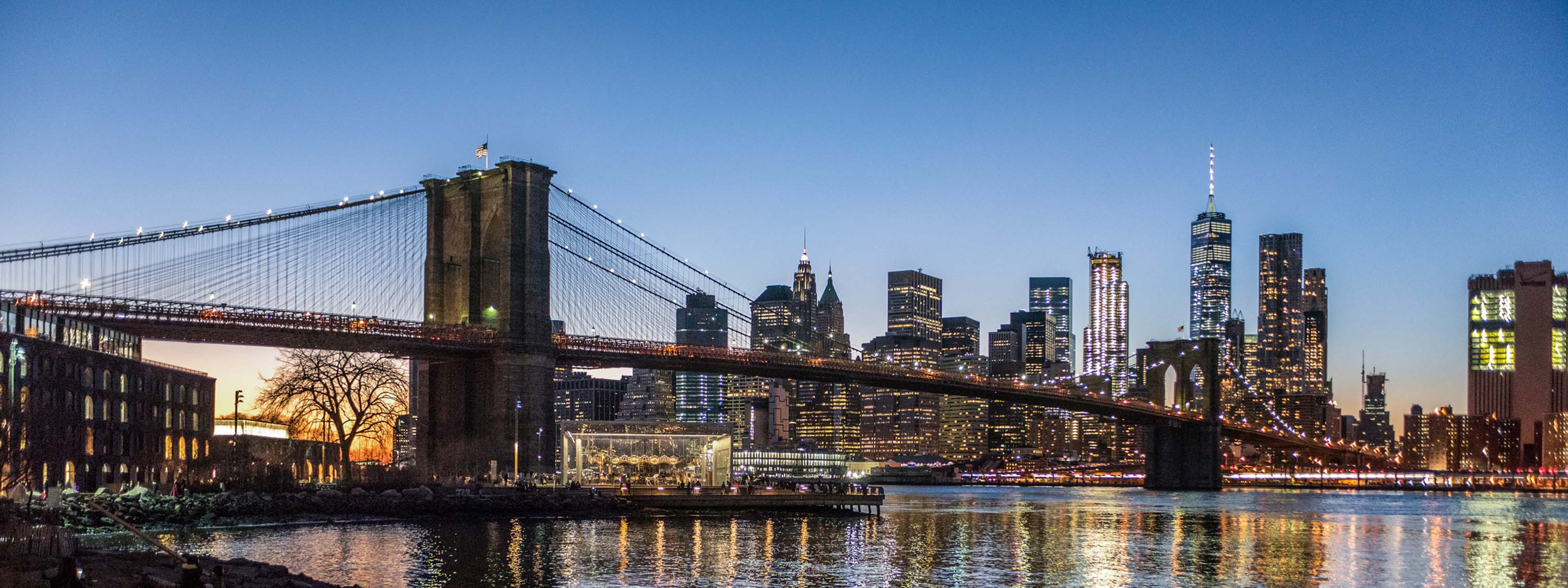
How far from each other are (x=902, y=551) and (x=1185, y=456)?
288 feet

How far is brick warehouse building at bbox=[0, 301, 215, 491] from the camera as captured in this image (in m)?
45.7

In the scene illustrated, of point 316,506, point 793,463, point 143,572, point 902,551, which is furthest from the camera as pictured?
point 793,463

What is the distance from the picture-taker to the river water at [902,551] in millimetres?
36094

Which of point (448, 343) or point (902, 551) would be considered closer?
point (902, 551)

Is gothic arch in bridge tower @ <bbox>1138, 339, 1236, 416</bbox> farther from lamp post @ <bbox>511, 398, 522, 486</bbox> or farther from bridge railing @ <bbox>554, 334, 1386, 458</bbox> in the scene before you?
lamp post @ <bbox>511, 398, 522, 486</bbox>

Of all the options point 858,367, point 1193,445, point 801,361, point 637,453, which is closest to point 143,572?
point 637,453

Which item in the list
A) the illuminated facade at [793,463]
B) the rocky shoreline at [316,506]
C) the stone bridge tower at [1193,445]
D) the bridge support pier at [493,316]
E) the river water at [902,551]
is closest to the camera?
the river water at [902,551]

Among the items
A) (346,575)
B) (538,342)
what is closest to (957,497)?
(538,342)

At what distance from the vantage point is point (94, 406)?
5700 cm

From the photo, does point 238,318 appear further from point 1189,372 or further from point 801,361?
point 1189,372

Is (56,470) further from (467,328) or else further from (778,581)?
(778,581)

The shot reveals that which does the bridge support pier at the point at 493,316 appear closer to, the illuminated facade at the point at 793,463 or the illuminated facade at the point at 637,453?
the illuminated facade at the point at 637,453

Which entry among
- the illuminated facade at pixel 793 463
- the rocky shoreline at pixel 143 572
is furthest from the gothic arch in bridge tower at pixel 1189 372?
the rocky shoreline at pixel 143 572

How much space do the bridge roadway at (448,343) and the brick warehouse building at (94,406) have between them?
2141 mm
